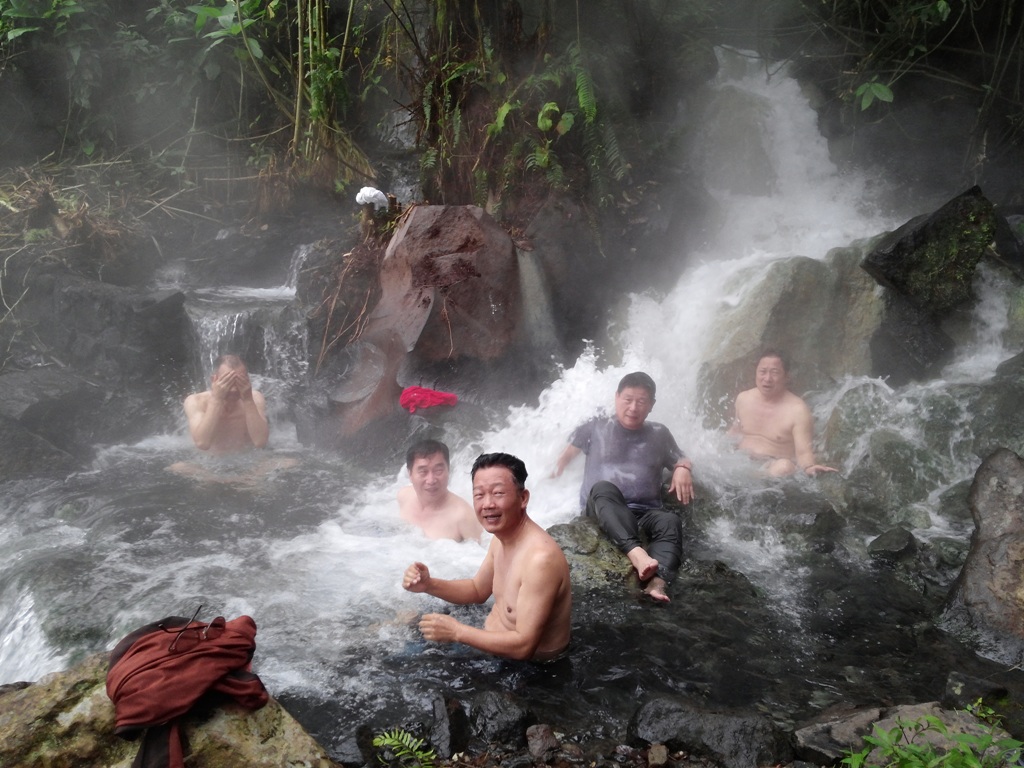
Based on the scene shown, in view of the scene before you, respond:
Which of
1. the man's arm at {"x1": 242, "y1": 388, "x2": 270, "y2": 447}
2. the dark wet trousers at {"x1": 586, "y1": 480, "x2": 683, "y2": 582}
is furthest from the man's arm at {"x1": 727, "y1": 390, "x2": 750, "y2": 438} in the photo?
the man's arm at {"x1": 242, "y1": 388, "x2": 270, "y2": 447}

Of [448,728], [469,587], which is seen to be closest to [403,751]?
[448,728]

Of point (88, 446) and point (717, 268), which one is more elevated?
point (717, 268)

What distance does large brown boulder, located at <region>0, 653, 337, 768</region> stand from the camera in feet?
7.73

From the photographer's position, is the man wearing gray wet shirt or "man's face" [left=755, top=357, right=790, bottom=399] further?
"man's face" [left=755, top=357, right=790, bottom=399]

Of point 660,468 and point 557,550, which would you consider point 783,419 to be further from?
point 557,550

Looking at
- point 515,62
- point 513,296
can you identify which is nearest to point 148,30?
point 515,62

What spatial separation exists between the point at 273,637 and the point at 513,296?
4321mm

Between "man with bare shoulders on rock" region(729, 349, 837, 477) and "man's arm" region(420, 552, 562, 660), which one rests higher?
"man with bare shoulders on rock" region(729, 349, 837, 477)

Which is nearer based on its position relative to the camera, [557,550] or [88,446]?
[557,550]

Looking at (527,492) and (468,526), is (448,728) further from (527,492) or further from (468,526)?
(468,526)

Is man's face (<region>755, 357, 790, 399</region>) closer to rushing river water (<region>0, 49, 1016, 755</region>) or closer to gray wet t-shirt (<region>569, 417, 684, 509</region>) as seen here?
rushing river water (<region>0, 49, 1016, 755</region>)

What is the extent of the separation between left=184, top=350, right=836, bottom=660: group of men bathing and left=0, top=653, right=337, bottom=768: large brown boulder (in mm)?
842

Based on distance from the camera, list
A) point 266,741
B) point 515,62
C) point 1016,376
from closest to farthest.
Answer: point 266,741 < point 1016,376 < point 515,62

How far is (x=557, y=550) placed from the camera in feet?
10.6
